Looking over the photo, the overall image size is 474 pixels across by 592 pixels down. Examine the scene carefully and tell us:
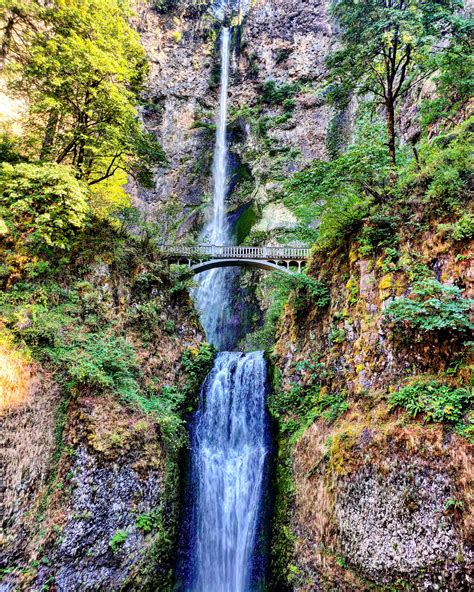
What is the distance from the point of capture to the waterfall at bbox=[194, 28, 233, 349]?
20969mm

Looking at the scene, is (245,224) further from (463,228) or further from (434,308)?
(434,308)

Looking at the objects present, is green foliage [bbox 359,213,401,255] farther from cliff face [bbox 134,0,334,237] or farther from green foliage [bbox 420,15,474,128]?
cliff face [bbox 134,0,334,237]

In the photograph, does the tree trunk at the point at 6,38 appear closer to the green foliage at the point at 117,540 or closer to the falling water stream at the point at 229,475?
the falling water stream at the point at 229,475

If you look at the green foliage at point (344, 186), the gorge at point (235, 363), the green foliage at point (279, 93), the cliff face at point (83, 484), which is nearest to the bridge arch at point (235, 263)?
the gorge at point (235, 363)

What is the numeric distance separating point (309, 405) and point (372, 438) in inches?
101

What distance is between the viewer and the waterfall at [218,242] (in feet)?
68.8

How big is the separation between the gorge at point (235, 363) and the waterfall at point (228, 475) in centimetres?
5

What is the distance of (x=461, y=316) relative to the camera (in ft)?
17.2

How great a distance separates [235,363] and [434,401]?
24.0 ft

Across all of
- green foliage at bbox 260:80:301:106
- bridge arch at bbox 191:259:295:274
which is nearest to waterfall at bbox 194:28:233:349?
bridge arch at bbox 191:259:295:274

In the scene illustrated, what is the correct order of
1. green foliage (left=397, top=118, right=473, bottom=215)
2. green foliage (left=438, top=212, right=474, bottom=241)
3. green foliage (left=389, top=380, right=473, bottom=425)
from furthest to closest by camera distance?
→ 1. green foliage (left=397, top=118, right=473, bottom=215)
2. green foliage (left=438, top=212, right=474, bottom=241)
3. green foliage (left=389, top=380, right=473, bottom=425)

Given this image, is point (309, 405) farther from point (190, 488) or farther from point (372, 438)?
point (190, 488)

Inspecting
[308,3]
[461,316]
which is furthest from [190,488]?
[308,3]

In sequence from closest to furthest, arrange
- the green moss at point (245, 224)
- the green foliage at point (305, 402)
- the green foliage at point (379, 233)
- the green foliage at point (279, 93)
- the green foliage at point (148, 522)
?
the green foliage at point (148, 522) < the green foliage at point (379, 233) < the green foliage at point (305, 402) < the green moss at point (245, 224) < the green foliage at point (279, 93)
